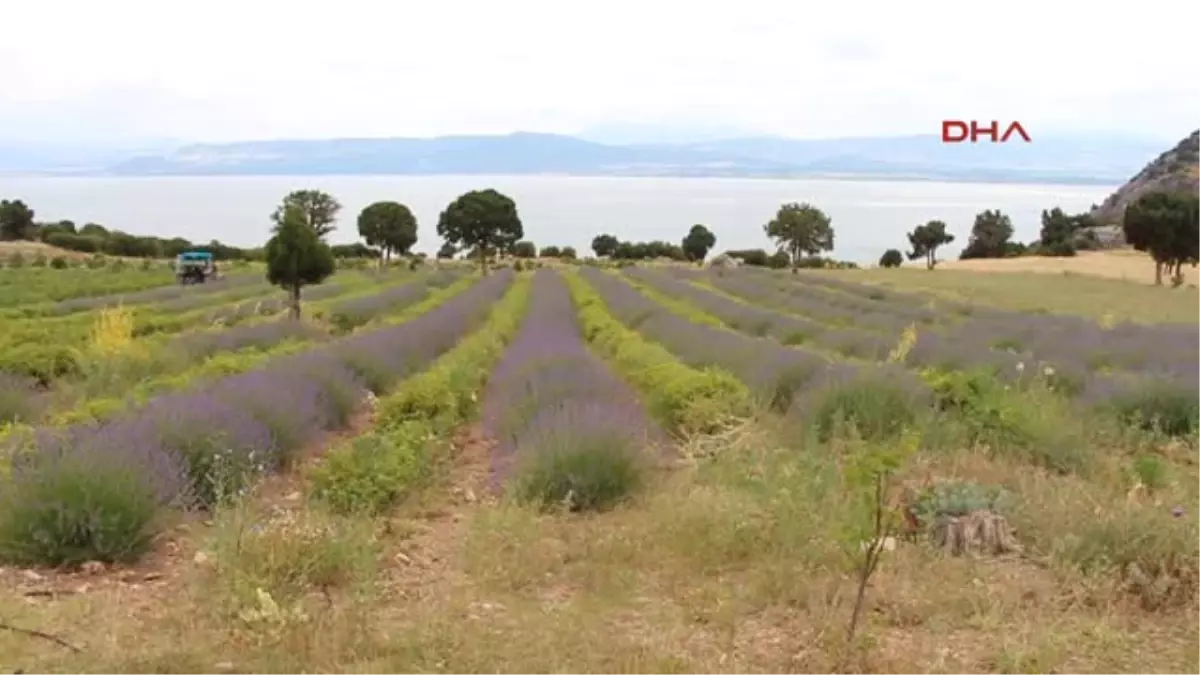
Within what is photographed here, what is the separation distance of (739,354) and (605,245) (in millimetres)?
81586

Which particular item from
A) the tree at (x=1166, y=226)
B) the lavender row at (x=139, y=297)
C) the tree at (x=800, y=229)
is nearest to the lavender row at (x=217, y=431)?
the lavender row at (x=139, y=297)

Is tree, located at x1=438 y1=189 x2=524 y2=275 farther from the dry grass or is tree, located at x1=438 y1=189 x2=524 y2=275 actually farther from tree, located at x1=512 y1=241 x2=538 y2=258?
the dry grass

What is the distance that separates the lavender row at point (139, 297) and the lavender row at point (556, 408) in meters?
19.3

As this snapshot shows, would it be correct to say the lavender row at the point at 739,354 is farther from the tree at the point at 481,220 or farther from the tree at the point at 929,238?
the tree at the point at 929,238

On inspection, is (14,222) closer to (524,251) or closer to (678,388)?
(524,251)

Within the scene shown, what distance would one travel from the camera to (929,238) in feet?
319

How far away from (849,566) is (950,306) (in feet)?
100.0

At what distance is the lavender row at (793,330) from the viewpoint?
56.7ft

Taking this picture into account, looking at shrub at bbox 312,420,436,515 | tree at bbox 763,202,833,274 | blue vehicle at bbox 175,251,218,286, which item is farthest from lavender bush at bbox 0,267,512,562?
tree at bbox 763,202,833,274

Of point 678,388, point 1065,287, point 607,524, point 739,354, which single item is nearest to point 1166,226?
point 1065,287

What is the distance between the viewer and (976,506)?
6363 millimetres

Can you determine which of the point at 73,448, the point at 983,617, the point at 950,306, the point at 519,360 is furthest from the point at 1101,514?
the point at 950,306

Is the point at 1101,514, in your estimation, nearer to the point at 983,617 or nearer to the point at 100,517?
the point at 983,617

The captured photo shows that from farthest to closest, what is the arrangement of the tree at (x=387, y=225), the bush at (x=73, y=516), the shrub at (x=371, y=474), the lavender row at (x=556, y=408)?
the tree at (x=387, y=225) → the lavender row at (x=556, y=408) → the shrub at (x=371, y=474) → the bush at (x=73, y=516)
